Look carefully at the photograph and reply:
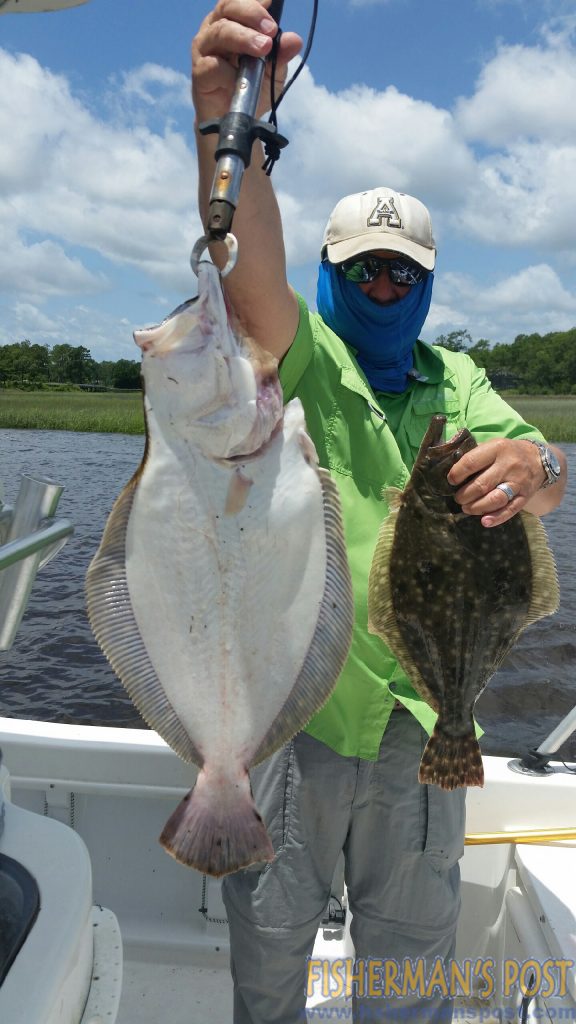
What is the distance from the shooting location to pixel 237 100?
1.53m

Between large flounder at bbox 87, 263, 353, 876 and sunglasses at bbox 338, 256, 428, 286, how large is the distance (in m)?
0.93

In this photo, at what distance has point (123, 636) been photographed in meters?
1.64

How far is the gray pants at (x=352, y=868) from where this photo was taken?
224 centimetres

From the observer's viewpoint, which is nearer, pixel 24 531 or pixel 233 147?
pixel 233 147

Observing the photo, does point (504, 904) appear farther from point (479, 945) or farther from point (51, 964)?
point (51, 964)

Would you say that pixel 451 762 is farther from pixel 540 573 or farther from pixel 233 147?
pixel 233 147

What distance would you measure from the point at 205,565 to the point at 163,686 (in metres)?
0.31

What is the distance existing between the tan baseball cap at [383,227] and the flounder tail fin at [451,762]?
1415 mm

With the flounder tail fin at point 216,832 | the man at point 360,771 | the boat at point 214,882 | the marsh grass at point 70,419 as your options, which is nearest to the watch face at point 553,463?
the man at point 360,771

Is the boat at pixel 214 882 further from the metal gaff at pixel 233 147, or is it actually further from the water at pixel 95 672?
the water at pixel 95 672

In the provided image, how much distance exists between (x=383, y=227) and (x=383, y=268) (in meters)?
0.13

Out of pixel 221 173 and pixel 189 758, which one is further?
pixel 189 758

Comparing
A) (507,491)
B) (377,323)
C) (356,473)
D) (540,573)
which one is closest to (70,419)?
(377,323)

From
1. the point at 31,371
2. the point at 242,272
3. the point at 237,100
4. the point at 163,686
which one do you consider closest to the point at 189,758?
the point at 163,686
